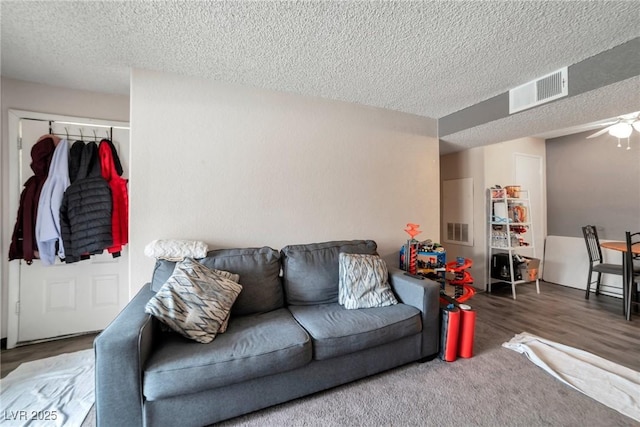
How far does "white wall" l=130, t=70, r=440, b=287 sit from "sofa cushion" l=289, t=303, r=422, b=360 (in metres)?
0.86

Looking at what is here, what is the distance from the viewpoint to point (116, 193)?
2.28 m

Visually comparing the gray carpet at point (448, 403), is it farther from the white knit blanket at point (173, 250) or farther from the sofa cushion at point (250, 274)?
the white knit blanket at point (173, 250)

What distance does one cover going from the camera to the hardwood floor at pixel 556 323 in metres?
2.08

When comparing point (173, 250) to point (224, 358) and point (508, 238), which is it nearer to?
point (224, 358)

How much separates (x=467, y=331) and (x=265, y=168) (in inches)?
89.8

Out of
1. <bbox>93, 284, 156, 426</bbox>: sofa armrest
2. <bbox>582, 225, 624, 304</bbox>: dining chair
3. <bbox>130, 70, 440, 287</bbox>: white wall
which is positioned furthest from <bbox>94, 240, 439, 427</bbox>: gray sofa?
<bbox>582, 225, 624, 304</bbox>: dining chair

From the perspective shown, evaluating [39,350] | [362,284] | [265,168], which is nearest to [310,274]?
[362,284]

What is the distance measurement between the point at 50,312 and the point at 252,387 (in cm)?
229

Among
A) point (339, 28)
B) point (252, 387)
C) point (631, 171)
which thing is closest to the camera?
point (252, 387)

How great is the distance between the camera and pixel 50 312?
2266mm

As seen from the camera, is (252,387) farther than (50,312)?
No

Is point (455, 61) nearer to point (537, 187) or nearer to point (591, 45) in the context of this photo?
point (591, 45)

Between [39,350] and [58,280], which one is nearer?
[39,350]

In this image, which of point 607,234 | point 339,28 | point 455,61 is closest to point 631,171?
point 607,234
